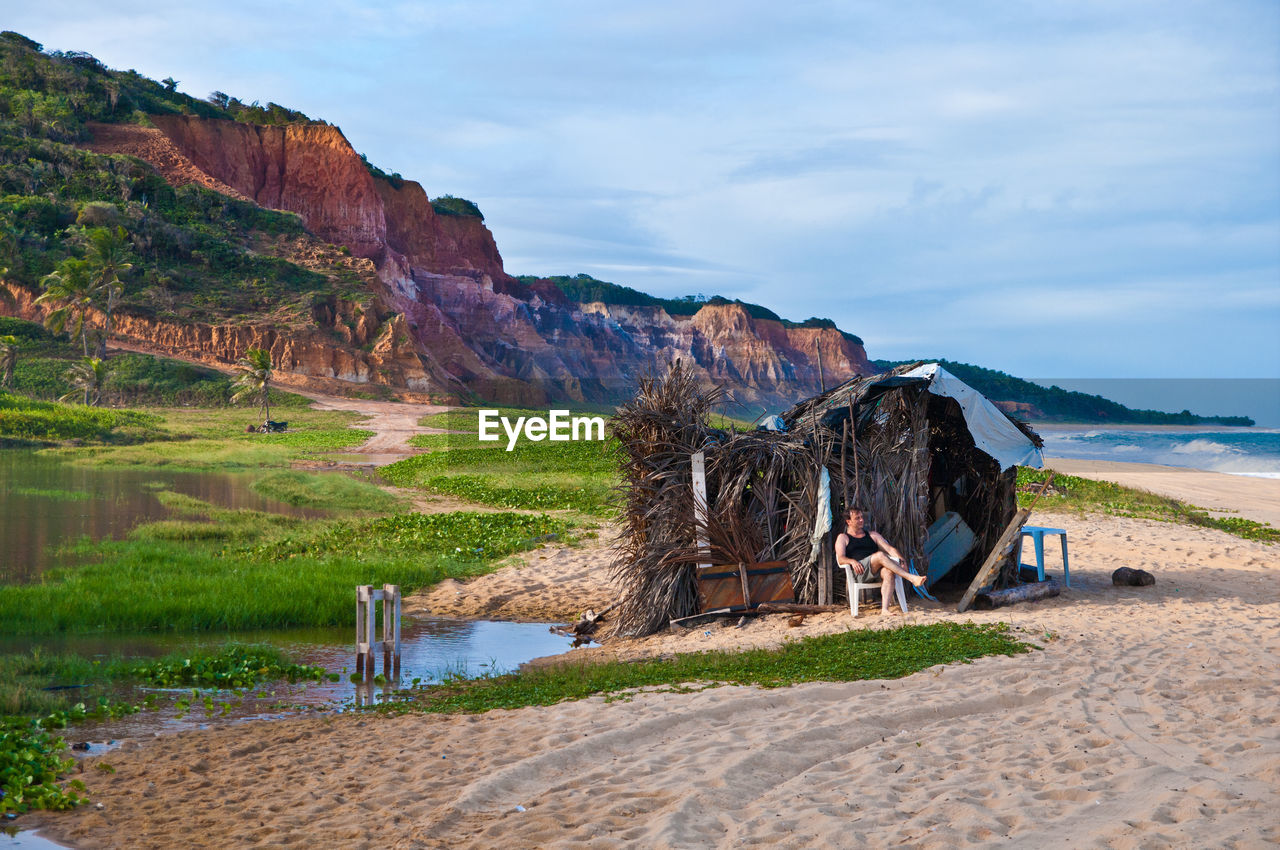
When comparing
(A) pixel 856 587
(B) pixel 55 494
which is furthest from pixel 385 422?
(A) pixel 856 587

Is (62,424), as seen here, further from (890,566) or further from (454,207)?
(454,207)

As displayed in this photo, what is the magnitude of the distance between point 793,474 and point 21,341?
56.6m

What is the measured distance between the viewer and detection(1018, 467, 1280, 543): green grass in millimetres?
18844

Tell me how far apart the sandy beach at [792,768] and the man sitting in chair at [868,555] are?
1.49 meters

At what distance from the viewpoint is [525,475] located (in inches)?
1125

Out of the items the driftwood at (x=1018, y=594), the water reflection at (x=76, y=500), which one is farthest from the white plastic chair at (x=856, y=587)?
the water reflection at (x=76, y=500)

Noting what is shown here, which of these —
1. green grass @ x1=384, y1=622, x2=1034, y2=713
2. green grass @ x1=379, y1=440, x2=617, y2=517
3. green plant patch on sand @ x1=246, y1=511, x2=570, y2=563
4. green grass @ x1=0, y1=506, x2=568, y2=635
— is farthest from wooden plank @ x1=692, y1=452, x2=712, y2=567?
green grass @ x1=379, y1=440, x2=617, y2=517

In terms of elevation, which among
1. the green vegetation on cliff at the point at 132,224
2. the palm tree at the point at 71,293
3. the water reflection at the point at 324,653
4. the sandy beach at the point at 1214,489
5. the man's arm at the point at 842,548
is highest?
the green vegetation on cliff at the point at 132,224

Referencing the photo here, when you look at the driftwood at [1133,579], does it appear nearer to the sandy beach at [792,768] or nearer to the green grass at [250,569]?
the sandy beach at [792,768]

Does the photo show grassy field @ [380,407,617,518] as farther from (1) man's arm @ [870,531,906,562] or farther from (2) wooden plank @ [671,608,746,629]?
(1) man's arm @ [870,531,906,562]

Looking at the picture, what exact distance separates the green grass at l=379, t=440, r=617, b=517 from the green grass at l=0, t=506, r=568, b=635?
3117 mm

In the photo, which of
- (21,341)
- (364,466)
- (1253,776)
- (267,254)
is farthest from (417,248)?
(1253,776)

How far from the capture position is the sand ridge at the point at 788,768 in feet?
15.5

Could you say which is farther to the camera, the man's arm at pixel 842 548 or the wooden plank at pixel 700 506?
the wooden plank at pixel 700 506
